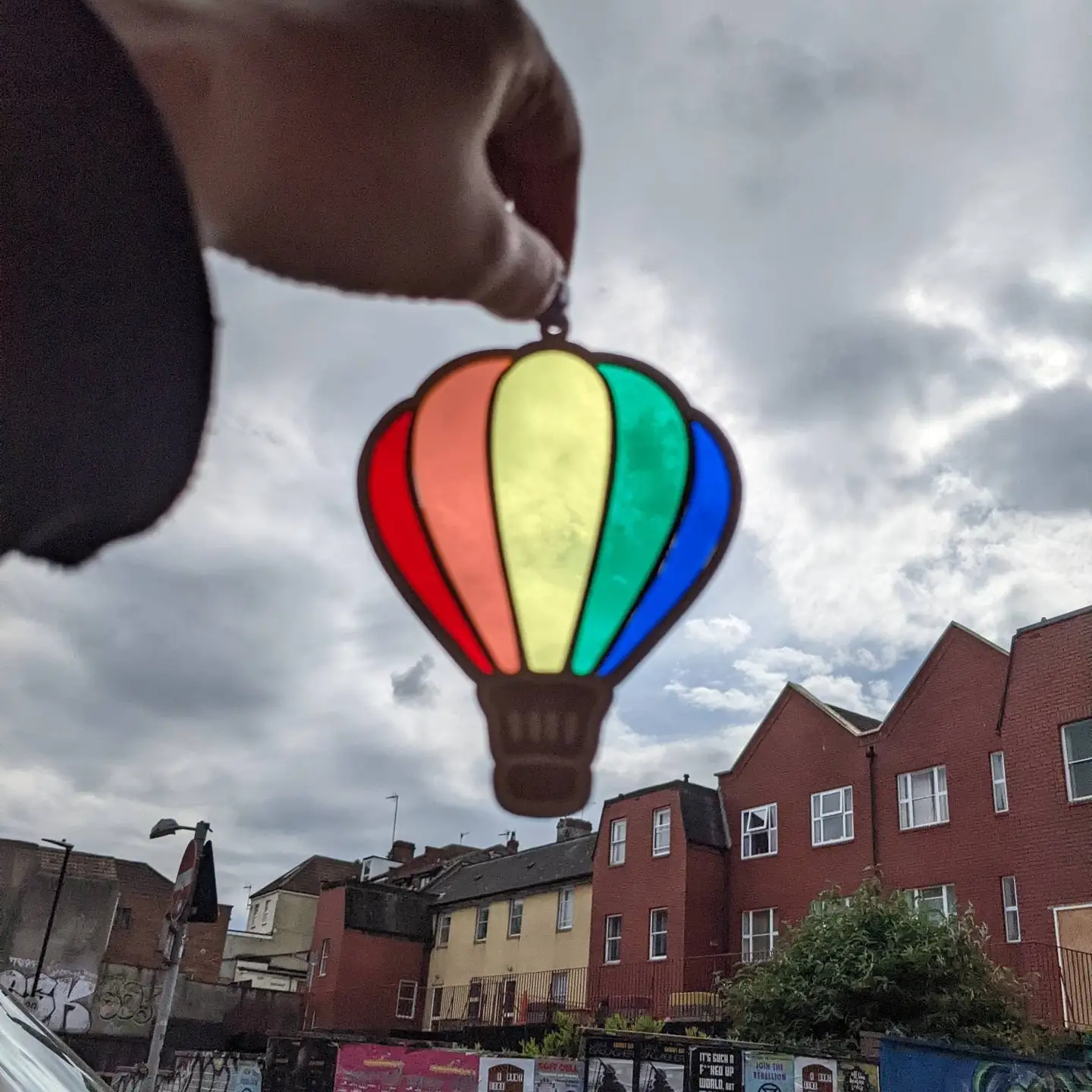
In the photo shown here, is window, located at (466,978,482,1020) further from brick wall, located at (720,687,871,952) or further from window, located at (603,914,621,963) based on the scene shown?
brick wall, located at (720,687,871,952)

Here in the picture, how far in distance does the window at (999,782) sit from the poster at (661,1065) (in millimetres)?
9788

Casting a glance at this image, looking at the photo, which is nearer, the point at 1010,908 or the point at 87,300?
the point at 87,300

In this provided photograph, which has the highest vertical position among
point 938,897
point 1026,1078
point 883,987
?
point 938,897

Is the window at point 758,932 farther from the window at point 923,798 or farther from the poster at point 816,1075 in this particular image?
the poster at point 816,1075

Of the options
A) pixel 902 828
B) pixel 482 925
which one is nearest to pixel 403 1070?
pixel 902 828

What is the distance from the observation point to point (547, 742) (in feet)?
3.71

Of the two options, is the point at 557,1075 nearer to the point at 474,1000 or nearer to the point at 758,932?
the point at 758,932

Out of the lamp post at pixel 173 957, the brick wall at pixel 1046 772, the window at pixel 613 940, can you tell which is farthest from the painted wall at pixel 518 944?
the lamp post at pixel 173 957

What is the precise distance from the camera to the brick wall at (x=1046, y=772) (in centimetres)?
1603

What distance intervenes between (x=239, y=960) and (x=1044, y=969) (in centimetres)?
3015

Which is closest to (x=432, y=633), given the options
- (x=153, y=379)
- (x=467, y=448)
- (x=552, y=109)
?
(x=467, y=448)

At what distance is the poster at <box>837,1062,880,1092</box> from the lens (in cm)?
1005

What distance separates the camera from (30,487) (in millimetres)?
1206

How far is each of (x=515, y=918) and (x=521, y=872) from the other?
4.73ft
